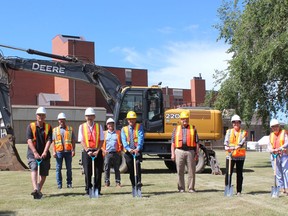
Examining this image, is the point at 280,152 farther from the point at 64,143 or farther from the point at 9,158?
the point at 9,158

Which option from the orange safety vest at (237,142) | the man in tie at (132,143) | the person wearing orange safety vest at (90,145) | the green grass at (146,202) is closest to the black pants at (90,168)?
the person wearing orange safety vest at (90,145)

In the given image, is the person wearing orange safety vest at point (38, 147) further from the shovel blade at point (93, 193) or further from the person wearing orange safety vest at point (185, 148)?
the person wearing orange safety vest at point (185, 148)

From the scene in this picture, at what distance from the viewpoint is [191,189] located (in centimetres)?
1102

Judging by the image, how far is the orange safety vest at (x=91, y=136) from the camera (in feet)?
33.6

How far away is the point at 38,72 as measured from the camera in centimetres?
1811

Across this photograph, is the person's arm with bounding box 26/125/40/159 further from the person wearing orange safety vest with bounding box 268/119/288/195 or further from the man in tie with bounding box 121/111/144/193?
the person wearing orange safety vest with bounding box 268/119/288/195

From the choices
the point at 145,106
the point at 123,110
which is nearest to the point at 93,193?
the point at 123,110

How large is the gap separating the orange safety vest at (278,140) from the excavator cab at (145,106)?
261 inches

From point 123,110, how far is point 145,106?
842 millimetres

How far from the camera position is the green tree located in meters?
19.6

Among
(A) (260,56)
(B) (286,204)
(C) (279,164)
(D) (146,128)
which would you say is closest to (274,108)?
(A) (260,56)

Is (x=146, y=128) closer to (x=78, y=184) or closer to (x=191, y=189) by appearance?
(x=78, y=184)

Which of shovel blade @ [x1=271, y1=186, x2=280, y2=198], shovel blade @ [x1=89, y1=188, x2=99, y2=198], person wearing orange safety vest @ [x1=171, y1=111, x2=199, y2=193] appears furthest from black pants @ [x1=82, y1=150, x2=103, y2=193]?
shovel blade @ [x1=271, y1=186, x2=280, y2=198]

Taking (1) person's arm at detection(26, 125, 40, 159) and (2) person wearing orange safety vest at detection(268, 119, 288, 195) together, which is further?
(2) person wearing orange safety vest at detection(268, 119, 288, 195)
